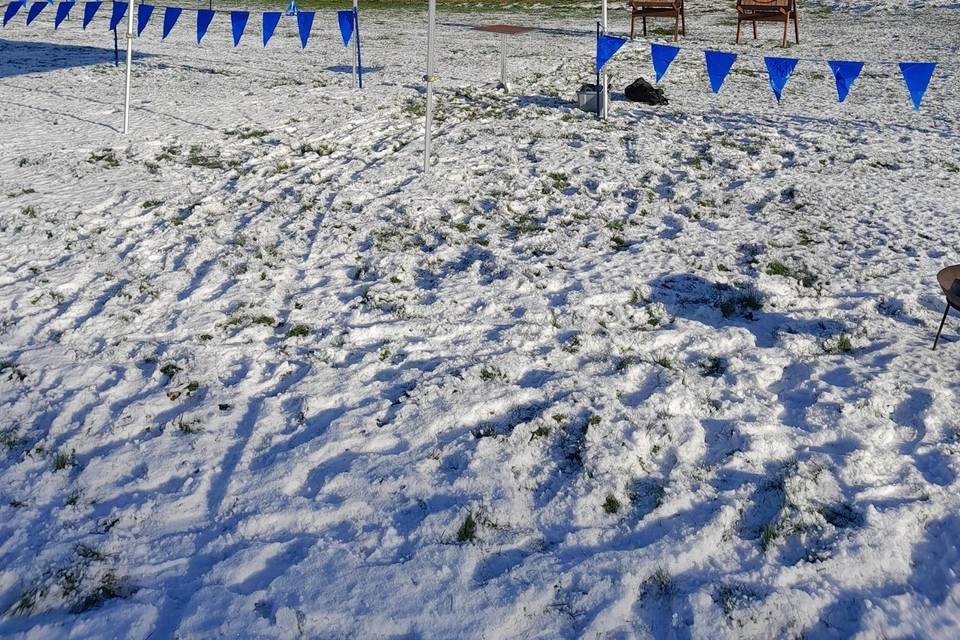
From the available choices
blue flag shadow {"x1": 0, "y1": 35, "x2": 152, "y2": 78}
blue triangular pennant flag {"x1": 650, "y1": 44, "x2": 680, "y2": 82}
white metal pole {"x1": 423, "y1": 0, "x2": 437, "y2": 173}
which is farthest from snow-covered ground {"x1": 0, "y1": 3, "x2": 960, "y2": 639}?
blue flag shadow {"x1": 0, "y1": 35, "x2": 152, "y2": 78}

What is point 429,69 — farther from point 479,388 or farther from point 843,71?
point 843,71

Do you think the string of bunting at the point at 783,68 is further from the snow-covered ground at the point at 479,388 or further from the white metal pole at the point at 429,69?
the white metal pole at the point at 429,69

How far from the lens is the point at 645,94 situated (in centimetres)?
998

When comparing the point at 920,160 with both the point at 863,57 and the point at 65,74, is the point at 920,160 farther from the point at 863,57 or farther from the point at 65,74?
the point at 65,74

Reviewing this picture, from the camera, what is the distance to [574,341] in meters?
4.22

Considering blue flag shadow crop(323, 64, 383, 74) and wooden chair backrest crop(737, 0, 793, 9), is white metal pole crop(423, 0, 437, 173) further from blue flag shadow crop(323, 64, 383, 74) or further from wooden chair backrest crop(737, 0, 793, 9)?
wooden chair backrest crop(737, 0, 793, 9)

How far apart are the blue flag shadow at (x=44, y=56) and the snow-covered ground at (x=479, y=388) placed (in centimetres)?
610

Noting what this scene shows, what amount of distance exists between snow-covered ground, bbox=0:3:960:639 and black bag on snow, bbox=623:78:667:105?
196 cm

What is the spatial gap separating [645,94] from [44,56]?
41.6 ft

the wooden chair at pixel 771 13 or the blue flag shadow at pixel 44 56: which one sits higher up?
the wooden chair at pixel 771 13

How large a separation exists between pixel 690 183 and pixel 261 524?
5.50m

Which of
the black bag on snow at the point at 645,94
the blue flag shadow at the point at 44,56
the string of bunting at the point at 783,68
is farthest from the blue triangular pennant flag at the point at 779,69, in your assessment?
the blue flag shadow at the point at 44,56

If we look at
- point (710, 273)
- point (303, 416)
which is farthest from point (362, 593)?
point (710, 273)

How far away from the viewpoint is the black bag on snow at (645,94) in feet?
32.6
